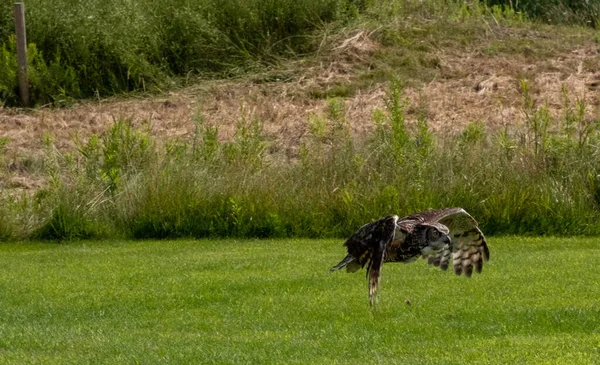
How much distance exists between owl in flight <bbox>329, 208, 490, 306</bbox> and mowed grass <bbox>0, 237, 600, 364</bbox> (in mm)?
651

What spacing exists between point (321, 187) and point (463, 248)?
620 cm

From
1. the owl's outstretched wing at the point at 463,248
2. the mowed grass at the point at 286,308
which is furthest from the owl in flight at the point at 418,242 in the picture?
the mowed grass at the point at 286,308

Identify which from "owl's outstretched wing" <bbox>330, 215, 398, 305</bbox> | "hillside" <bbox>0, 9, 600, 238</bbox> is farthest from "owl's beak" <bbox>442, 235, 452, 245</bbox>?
"hillside" <bbox>0, 9, 600, 238</bbox>

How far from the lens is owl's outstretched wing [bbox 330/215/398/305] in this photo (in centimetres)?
789

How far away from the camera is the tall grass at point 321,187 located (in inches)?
586

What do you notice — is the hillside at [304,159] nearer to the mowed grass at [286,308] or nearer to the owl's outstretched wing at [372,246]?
the mowed grass at [286,308]

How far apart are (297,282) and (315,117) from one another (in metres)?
7.34

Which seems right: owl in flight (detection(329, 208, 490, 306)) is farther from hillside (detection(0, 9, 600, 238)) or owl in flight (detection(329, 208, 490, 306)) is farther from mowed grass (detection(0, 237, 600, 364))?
hillside (detection(0, 9, 600, 238))

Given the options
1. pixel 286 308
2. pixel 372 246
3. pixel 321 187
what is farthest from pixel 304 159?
pixel 372 246

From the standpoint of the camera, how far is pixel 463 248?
A: 9297 millimetres

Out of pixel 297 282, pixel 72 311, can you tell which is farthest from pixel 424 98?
pixel 72 311

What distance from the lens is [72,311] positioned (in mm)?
10617

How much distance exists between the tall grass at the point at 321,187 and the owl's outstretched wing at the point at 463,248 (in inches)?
215

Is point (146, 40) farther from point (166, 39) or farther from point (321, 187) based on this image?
point (321, 187)
